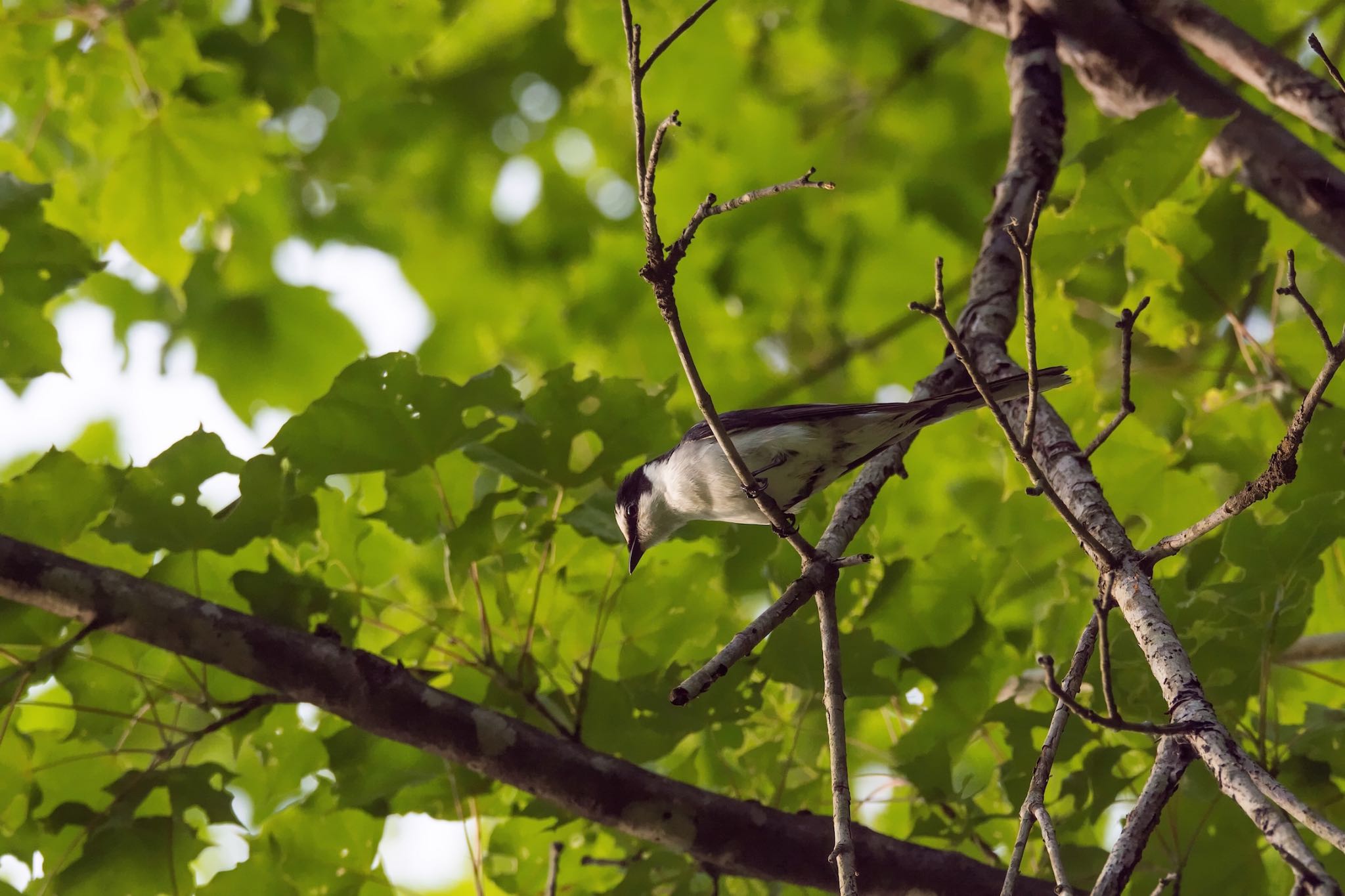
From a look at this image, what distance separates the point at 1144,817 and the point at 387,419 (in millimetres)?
2177

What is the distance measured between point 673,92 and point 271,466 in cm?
397

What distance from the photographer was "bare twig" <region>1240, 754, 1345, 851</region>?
49.9 inches

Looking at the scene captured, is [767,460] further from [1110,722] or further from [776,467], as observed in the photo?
[1110,722]

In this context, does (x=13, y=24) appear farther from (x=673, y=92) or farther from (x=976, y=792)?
(x=976, y=792)

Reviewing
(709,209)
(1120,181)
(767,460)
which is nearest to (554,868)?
(767,460)

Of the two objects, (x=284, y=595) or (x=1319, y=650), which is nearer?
(x=284, y=595)

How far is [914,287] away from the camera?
5.99m

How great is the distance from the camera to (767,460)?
3484 mm

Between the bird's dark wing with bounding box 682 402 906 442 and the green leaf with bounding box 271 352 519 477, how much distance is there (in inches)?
26.1

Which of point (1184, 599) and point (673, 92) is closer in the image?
point (1184, 599)

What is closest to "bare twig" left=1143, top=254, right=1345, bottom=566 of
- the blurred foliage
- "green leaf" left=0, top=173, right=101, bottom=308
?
the blurred foliage

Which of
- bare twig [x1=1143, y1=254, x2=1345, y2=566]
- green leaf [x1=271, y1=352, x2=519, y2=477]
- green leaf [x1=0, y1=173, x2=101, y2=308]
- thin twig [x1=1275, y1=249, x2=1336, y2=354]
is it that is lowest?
bare twig [x1=1143, y1=254, x2=1345, y2=566]

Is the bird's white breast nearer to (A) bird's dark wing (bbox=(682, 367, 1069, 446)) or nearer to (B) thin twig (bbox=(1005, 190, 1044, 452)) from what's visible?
(A) bird's dark wing (bbox=(682, 367, 1069, 446))

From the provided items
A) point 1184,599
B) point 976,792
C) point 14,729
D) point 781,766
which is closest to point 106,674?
point 14,729
